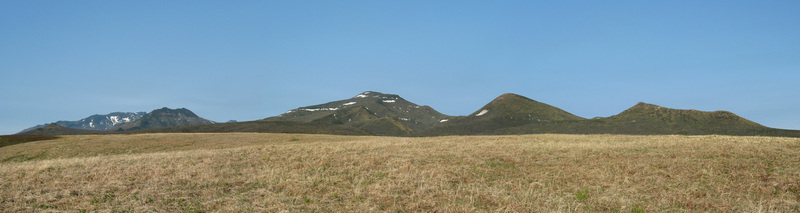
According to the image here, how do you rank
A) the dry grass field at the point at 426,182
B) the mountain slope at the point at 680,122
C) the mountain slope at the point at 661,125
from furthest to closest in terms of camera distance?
the mountain slope at the point at 680,122 < the mountain slope at the point at 661,125 < the dry grass field at the point at 426,182

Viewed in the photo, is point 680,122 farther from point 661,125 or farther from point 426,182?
point 426,182

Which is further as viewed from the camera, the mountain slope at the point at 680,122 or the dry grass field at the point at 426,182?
the mountain slope at the point at 680,122

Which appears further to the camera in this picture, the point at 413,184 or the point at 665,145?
the point at 665,145

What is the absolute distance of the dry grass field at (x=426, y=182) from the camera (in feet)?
47.9

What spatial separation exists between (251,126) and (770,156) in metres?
191

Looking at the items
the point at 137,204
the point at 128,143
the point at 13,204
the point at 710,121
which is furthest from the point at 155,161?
the point at 710,121

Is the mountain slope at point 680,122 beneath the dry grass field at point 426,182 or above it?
above

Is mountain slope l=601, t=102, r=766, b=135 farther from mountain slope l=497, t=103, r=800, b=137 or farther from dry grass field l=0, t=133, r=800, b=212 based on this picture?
dry grass field l=0, t=133, r=800, b=212

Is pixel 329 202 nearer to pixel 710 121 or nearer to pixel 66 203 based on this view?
pixel 66 203

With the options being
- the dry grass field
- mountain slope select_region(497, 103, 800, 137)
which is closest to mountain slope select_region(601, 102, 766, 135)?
mountain slope select_region(497, 103, 800, 137)

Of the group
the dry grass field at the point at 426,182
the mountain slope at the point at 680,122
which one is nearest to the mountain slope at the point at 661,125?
the mountain slope at the point at 680,122

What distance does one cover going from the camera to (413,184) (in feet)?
56.5

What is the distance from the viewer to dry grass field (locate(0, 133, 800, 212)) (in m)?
14.6

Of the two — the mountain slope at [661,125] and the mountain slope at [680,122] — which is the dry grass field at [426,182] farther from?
the mountain slope at [680,122]
